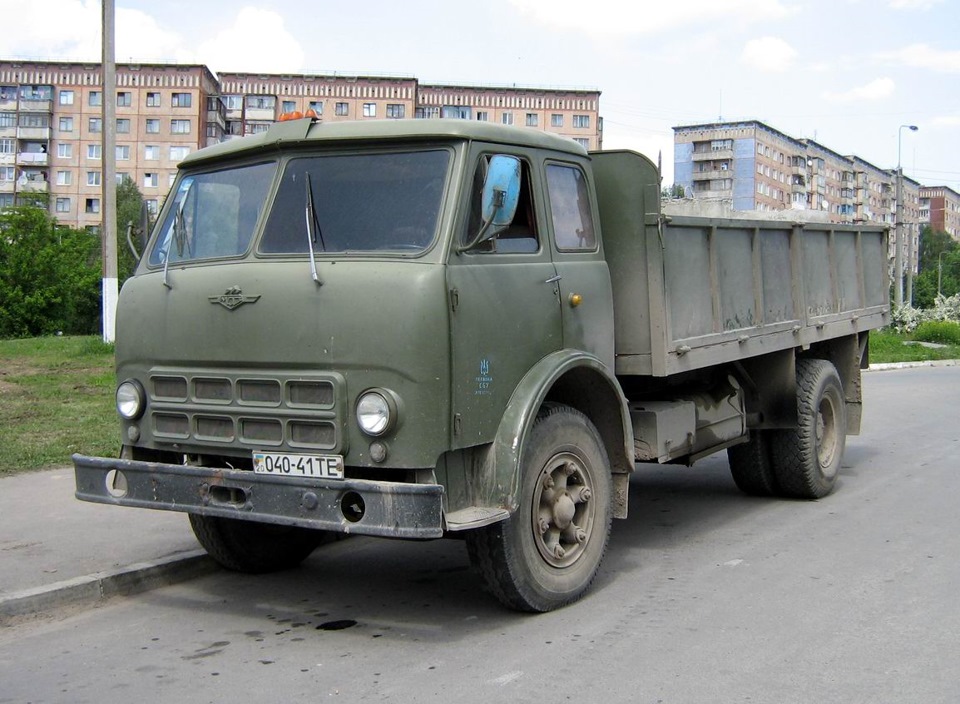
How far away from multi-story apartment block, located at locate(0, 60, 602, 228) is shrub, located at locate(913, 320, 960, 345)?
183 ft

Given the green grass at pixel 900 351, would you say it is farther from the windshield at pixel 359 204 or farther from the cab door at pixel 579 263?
the windshield at pixel 359 204

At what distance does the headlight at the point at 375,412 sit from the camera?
15.6 ft

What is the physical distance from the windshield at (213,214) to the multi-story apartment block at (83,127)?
8700cm

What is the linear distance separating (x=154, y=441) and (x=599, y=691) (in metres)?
2.54

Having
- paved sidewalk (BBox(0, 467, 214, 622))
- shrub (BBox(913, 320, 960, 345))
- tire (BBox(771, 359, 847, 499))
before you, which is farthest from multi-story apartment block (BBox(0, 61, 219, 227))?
tire (BBox(771, 359, 847, 499))

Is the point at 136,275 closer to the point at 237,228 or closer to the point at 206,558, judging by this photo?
the point at 237,228

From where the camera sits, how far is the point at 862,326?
9664 millimetres

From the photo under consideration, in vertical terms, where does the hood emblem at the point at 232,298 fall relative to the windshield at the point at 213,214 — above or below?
below

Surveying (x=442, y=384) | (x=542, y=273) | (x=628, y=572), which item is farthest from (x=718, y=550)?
(x=442, y=384)

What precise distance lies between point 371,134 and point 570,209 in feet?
4.30

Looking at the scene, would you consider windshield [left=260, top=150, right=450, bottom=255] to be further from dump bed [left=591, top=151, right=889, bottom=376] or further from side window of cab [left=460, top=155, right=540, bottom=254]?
dump bed [left=591, top=151, right=889, bottom=376]

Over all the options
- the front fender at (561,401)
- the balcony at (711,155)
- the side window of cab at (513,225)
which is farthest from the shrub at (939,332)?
the balcony at (711,155)

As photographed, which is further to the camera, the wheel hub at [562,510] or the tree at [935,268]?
the tree at [935,268]

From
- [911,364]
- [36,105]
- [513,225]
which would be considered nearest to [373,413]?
[513,225]
